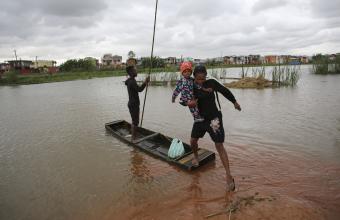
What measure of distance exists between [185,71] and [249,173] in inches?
79.5

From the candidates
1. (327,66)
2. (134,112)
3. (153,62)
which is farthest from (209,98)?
(153,62)

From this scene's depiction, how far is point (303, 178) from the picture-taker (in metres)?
4.39

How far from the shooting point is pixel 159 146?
21.0ft

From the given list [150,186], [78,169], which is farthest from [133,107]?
[150,186]

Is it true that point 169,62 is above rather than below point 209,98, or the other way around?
above

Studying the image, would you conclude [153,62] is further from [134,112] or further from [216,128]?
[216,128]

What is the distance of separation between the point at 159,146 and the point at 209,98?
8.94 feet

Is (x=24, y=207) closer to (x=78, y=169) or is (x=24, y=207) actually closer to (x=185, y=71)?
(x=78, y=169)

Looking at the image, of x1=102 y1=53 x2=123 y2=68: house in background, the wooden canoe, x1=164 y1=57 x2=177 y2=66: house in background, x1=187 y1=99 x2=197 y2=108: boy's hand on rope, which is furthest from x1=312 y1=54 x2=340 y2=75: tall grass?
x1=102 y1=53 x2=123 y2=68: house in background

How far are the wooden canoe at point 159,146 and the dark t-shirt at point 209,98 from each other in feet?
4.04

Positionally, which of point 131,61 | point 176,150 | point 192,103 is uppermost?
point 131,61

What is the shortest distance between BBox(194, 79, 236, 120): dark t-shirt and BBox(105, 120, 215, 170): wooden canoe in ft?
4.04

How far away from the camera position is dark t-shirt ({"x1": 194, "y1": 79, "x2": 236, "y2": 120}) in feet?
12.8

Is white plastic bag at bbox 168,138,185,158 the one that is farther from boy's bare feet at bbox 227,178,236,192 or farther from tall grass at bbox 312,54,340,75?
tall grass at bbox 312,54,340,75
